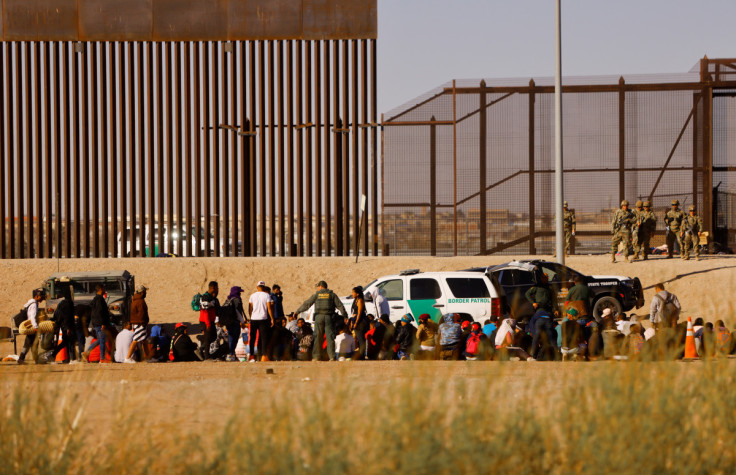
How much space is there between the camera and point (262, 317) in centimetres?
1555

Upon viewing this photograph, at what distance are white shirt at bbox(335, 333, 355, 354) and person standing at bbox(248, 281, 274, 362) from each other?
111 cm

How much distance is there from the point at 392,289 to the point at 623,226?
32.1ft

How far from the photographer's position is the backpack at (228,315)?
16.2 m

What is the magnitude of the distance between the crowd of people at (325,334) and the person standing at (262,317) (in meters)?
0.02

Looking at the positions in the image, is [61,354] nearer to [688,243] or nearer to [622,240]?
[622,240]

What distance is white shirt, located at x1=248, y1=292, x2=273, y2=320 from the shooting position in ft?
50.8

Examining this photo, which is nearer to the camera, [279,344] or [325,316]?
[325,316]

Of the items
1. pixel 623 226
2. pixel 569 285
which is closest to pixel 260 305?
pixel 569 285

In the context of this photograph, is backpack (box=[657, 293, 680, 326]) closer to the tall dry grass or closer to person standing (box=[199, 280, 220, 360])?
person standing (box=[199, 280, 220, 360])

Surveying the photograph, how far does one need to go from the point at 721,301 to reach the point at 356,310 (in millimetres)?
10067

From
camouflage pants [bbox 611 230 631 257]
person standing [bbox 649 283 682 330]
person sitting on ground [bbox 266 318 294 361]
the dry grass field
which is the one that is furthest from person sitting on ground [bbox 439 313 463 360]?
camouflage pants [bbox 611 230 631 257]

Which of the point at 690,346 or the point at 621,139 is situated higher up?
the point at 621,139

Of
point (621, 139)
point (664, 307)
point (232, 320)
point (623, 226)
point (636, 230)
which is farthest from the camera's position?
point (621, 139)

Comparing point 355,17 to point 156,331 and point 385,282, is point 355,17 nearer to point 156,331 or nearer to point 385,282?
point 385,282
